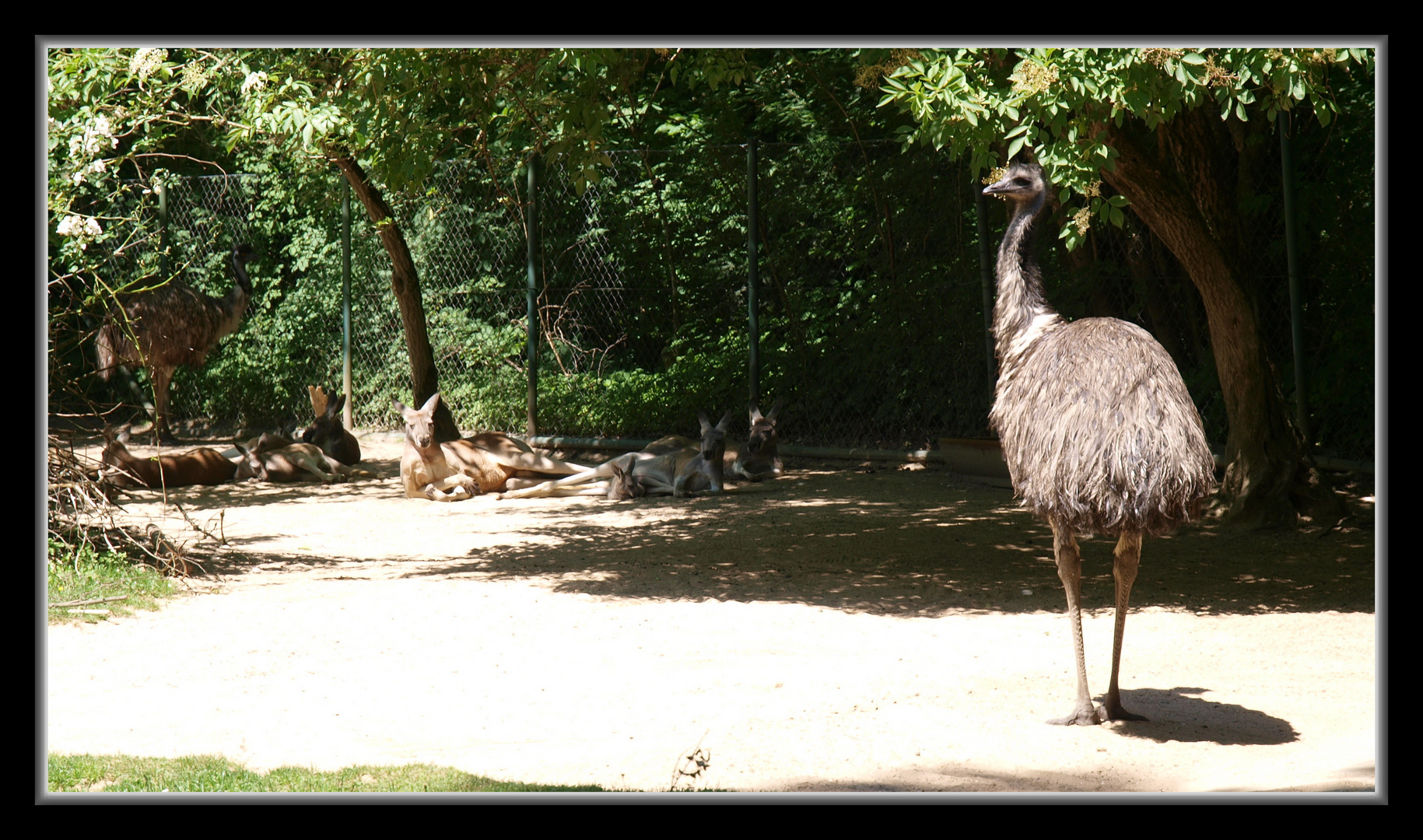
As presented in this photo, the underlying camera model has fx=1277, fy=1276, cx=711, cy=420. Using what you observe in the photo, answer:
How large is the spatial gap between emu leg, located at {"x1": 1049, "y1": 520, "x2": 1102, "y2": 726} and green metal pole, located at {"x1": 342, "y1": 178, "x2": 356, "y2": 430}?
11.4m

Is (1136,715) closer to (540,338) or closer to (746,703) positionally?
(746,703)

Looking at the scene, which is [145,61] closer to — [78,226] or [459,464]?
[78,226]

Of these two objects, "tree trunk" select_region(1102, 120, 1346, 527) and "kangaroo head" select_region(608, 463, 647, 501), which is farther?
"kangaroo head" select_region(608, 463, 647, 501)

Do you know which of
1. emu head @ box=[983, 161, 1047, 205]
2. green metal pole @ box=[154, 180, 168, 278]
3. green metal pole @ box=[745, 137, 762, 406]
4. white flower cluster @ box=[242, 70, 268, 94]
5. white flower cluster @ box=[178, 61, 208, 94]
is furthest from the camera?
green metal pole @ box=[154, 180, 168, 278]

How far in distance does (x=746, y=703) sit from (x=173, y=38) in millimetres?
3100

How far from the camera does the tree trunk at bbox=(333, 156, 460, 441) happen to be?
1230 centimetres

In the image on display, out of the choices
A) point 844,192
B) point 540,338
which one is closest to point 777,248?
point 844,192

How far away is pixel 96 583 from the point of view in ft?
22.5

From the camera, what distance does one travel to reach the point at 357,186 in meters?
12.3

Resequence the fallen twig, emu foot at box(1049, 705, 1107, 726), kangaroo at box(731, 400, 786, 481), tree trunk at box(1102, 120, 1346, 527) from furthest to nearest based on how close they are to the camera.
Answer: kangaroo at box(731, 400, 786, 481)
tree trunk at box(1102, 120, 1346, 527)
the fallen twig
emu foot at box(1049, 705, 1107, 726)

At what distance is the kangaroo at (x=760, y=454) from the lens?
12.0 m

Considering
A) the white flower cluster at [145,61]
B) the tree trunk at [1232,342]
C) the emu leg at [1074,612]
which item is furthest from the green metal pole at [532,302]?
the emu leg at [1074,612]

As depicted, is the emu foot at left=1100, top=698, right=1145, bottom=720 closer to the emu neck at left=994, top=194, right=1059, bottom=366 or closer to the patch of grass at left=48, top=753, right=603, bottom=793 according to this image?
the emu neck at left=994, top=194, right=1059, bottom=366

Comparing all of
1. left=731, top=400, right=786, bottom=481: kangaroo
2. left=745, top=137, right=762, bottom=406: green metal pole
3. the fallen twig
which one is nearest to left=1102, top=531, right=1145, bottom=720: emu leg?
the fallen twig
